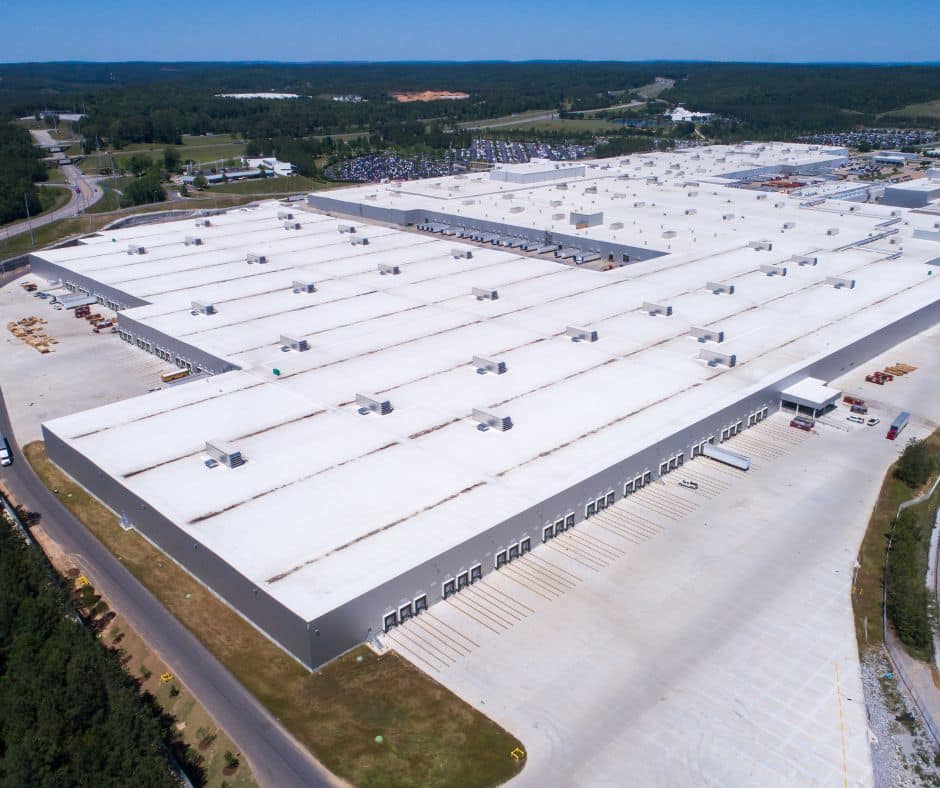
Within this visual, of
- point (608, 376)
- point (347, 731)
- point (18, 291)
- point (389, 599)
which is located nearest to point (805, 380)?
point (608, 376)

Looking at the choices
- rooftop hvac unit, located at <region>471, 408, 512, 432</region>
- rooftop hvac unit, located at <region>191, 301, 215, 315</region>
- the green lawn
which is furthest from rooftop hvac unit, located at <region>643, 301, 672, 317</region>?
the green lawn

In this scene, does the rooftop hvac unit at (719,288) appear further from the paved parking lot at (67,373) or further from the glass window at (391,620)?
the paved parking lot at (67,373)

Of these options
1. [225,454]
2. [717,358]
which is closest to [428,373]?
[225,454]

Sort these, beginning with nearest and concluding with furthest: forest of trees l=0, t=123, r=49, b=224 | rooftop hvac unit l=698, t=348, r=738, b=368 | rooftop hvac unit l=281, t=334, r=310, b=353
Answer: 1. rooftop hvac unit l=698, t=348, r=738, b=368
2. rooftop hvac unit l=281, t=334, r=310, b=353
3. forest of trees l=0, t=123, r=49, b=224

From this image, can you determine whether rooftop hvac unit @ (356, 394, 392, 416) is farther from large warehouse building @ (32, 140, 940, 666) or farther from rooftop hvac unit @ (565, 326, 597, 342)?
rooftop hvac unit @ (565, 326, 597, 342)

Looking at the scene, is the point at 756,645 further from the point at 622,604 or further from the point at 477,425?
the point at 477,425

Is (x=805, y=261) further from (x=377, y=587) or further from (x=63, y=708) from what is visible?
(x=63, y=708)

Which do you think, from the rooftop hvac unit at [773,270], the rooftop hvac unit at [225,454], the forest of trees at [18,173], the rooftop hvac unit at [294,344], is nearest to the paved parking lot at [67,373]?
the rooftop hvac unit at [294,344]
